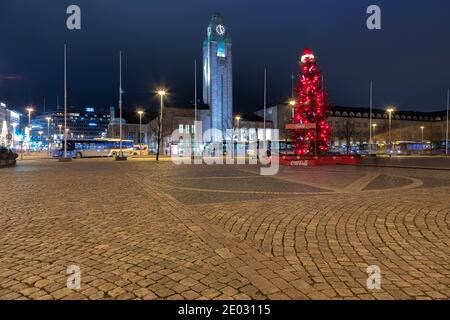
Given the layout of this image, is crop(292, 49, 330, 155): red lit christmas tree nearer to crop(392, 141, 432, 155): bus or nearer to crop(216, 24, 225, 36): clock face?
crop(392, 141, 432, 155): bus

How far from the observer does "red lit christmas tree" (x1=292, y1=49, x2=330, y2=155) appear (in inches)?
1111

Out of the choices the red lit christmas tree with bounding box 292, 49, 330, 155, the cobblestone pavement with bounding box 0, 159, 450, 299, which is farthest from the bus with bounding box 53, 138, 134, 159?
the cobblestone pavement with bounding box 0, 159, 450, 299

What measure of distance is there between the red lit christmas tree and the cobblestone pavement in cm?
1902

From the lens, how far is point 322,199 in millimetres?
9914

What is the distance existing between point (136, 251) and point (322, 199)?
6.34m

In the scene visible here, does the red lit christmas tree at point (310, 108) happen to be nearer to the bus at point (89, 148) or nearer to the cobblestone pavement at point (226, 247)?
the cobblestone pavement at point (226, 247)

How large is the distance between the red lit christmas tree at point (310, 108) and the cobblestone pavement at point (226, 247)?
19023mm

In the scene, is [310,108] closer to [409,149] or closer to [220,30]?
[409,149]

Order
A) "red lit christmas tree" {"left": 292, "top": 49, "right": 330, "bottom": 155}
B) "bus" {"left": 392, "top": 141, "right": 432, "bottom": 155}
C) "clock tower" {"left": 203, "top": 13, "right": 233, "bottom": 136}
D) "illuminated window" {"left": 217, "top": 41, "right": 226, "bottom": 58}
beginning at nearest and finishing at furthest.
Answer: "red lit christmas tree" {"left": 292, "top": 49, "right": 330, "bottom": 155} → "bus" {"left": 392, "top": 141, "right": 432, "bottom": 155} → "clock tower" {"left": 203, "top": 13, "right": 233, "bottom": 136} → "illuminated window" {"left": 217, "top": 41, "right": 226, "bottom": 58}

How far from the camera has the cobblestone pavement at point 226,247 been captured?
3.89 m

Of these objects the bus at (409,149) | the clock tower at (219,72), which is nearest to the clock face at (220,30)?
the clock tower at (219,72)

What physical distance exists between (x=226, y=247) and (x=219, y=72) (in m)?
93.8
